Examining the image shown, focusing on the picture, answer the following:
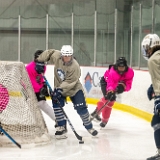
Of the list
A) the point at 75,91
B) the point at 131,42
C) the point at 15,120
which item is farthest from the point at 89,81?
the point at 15,120

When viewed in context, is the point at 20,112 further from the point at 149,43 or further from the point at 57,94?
the point at 149,43

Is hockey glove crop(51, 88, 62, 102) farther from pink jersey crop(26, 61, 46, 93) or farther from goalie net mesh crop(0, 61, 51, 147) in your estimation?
pink jersey crop(26, 61, 46, 93)

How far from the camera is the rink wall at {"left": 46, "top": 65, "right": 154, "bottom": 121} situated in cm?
591

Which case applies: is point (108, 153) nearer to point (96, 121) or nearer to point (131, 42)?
point (96, 121)

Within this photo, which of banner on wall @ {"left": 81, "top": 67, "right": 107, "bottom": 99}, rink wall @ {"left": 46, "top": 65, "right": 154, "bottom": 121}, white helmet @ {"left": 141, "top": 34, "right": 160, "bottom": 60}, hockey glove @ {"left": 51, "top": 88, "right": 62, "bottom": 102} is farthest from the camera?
banner on wall @ {"left": 81, "top": 67, "right": 107, "bottom": 99}

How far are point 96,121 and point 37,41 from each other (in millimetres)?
3786

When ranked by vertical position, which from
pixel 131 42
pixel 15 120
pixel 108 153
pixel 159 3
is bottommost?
pixel 108 153

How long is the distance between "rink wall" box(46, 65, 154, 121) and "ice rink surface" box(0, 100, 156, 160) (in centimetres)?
48

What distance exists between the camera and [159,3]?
633 cm

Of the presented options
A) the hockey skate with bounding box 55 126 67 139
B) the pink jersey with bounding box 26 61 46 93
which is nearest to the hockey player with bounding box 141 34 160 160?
the hockey skate with bounding box 55 126 67 139

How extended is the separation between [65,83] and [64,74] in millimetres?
101

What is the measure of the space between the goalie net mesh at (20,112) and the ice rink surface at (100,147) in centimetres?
13

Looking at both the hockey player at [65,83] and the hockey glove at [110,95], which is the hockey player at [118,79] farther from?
the hockey player at [65,83]

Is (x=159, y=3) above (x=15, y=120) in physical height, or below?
above
